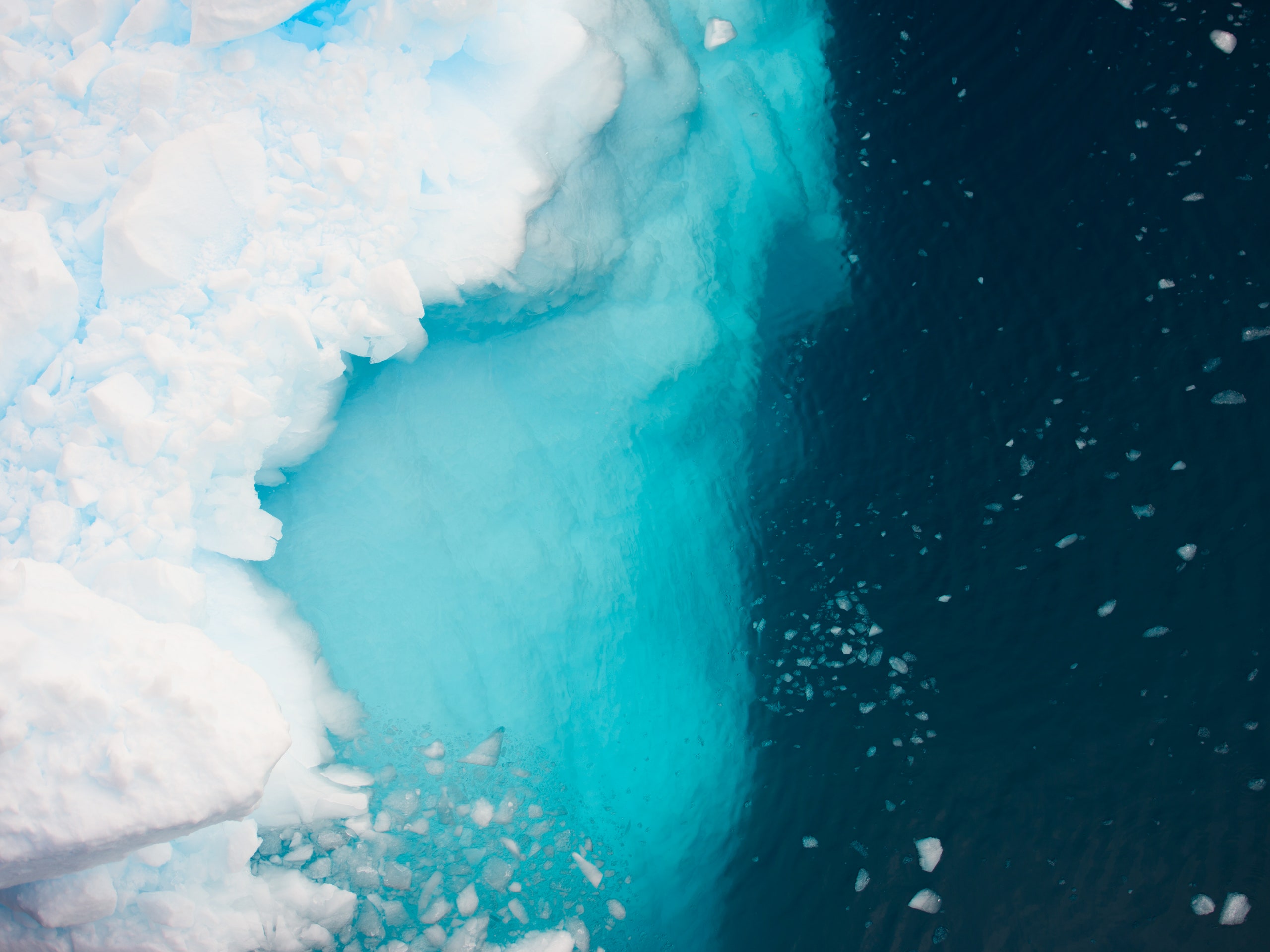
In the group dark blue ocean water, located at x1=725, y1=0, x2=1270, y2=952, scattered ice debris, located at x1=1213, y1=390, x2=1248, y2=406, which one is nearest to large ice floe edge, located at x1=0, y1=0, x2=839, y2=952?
dark blue ocean water, located at x1=725, y1=0, x2=1270, y2=952

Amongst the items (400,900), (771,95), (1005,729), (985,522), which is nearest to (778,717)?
(1005,729)

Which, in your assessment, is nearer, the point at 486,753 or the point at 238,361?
the point at 238,361

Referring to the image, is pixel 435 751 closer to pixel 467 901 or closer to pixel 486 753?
pixel 486 753

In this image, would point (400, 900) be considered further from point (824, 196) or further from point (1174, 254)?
point (1174, 254)

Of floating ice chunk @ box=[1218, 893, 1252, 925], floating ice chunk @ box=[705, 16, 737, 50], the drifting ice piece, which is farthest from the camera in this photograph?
floating ice chunk @ box=[705, 16, 737, 50]

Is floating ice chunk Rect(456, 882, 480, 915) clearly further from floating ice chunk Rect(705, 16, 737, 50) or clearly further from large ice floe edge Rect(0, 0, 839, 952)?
floating ice chunk Rect(705, 16, 737, 50)

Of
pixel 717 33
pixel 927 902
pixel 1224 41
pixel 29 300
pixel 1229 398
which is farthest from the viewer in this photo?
pixel 717 33

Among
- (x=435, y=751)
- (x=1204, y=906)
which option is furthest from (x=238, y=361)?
(x=1204, y=906)
